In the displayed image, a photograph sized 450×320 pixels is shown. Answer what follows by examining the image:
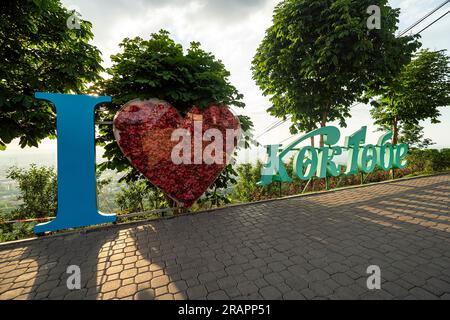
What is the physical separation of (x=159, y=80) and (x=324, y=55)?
6.23 m

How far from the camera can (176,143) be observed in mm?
5277

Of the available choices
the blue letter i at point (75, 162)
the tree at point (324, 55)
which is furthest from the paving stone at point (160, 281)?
the tree at point (324, 55)

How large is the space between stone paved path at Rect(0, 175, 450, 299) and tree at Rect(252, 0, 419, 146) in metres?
5.47

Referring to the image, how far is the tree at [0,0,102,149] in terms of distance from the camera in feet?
13.9

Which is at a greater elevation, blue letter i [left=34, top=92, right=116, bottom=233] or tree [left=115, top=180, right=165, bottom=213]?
blue letter i [left=34, top=92, right=116, bottom=233]

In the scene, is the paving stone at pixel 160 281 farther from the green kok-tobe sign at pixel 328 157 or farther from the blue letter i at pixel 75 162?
the green kok-tobe sign at pixel 328 157

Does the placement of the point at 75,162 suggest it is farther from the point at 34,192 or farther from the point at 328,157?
the point at 328,157

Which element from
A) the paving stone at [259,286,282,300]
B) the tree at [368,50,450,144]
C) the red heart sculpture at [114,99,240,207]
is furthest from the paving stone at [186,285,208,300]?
the tree at [368,50,450,144]

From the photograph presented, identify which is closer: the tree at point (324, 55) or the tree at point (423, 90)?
the tree at point (324, 55)

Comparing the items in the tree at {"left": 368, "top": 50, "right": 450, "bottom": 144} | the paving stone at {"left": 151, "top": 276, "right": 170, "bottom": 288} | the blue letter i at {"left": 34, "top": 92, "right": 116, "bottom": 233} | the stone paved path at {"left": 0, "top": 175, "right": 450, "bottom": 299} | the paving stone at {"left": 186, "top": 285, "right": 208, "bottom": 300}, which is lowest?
the paving stone at {"left": 186, "top": 285, "right": 208, "bottom": 300}

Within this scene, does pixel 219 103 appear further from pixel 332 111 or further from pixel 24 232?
pixel 24 232

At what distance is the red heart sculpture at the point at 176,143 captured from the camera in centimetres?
485

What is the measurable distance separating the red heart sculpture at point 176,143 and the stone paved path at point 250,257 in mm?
1108

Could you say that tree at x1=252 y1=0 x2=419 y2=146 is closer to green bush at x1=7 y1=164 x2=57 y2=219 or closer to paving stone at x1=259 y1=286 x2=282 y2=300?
paving stone at x1=259 y1=286 x2=282 y2=300
